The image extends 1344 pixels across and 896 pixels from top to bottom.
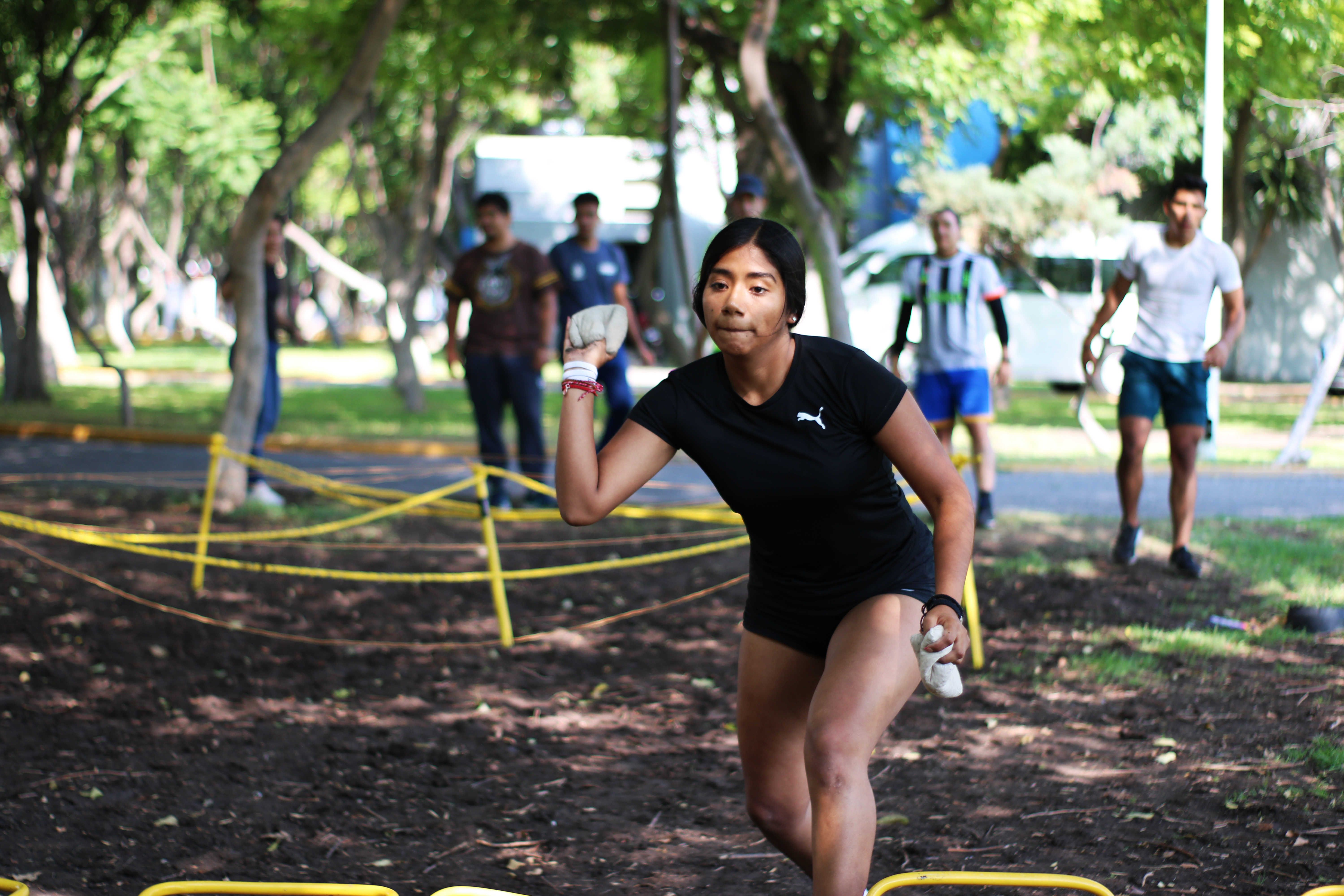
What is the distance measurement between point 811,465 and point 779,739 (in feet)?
2.32

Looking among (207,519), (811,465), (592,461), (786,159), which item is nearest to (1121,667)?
(811,465)

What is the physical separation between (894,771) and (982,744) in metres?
0.44

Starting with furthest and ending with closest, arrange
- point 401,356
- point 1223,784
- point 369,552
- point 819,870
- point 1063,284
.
Result: point 1063,284, point 401,356, point 369,552, point 1223,784, point 819,870

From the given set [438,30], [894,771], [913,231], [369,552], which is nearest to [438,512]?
[369,552]

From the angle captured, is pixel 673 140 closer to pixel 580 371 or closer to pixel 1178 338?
pixel 1178 338

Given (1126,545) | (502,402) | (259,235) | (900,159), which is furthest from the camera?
(900,159)

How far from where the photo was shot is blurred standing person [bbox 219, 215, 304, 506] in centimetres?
970

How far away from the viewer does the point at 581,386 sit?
3.03 meters

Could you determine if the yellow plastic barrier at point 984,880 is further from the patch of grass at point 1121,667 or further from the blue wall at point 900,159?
the blue wall at point 900,159

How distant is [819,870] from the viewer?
2713 mm

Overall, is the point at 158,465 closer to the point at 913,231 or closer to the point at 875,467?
the point at 875,467

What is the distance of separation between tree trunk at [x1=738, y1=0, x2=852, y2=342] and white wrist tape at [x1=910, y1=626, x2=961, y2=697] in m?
6.65

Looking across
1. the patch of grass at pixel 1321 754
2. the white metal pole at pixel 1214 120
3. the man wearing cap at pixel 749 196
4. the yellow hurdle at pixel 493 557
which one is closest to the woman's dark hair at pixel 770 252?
the patch of grass at pixel 1321 754

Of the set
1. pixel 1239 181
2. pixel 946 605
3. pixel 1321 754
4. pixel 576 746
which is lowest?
pixel 576 746
